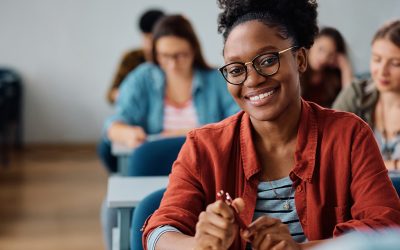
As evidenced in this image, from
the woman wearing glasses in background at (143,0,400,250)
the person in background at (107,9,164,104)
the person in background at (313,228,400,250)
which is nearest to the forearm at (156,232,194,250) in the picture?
the woman wearing glasses in background at (143,0,400,250)

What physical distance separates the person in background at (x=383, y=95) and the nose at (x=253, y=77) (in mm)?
1247

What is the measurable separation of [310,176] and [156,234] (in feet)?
1.15

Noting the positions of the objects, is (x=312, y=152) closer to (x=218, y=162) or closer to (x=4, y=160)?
(x=218, y=162)

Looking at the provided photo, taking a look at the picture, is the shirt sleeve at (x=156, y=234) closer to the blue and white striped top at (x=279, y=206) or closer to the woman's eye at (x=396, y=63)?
the blue and white striped top at (x=279, y=206)

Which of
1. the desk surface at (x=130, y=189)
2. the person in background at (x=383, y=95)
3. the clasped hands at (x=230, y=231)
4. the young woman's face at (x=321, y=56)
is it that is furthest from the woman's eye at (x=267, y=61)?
the young woman's face at (x=321, y=56)

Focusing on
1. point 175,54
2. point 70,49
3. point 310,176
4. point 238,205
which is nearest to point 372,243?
point 238,205

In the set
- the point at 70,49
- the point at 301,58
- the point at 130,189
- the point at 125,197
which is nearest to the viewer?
the point at 301,58

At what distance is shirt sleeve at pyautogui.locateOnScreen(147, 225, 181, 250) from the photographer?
1605mm

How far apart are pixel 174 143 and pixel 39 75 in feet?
15.4

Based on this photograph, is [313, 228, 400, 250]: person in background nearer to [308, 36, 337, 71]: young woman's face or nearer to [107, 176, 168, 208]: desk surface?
[107, 176, 168, 208]: desk surface

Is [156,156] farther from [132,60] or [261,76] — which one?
[132,60]

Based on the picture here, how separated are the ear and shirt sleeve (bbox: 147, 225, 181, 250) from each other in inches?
18.3

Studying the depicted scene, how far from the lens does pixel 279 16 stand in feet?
5.48

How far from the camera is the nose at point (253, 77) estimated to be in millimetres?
1622
